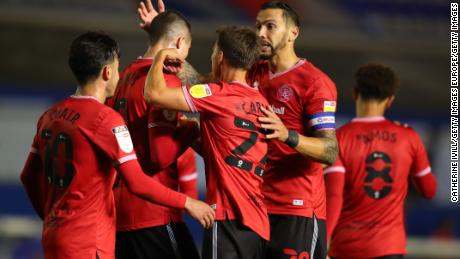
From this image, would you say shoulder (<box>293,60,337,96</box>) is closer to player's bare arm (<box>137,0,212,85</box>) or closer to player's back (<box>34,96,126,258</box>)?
player's bare arm (<box>137,0,212,85</box>)

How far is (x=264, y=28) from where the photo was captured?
6.03 metres

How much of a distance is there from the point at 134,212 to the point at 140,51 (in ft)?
25.4

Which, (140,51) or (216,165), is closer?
(216,165)

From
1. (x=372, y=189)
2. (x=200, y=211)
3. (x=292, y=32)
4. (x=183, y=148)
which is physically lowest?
(x=200, y=211)

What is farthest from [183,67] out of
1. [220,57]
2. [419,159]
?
[419,159]

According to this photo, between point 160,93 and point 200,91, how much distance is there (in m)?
0.24

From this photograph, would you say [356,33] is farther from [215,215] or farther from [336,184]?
[215,215]

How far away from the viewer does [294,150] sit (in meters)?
5.81

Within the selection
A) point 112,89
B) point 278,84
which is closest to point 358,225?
point 278,84

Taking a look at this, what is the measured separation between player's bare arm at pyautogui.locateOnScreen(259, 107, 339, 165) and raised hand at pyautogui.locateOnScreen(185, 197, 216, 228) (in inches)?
22.8

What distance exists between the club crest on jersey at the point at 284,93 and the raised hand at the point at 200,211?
1063 mm

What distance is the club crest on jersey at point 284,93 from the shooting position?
588 cm

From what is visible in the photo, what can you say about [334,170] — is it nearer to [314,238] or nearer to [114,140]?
[314,238]

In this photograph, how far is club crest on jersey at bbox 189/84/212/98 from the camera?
5281mm
